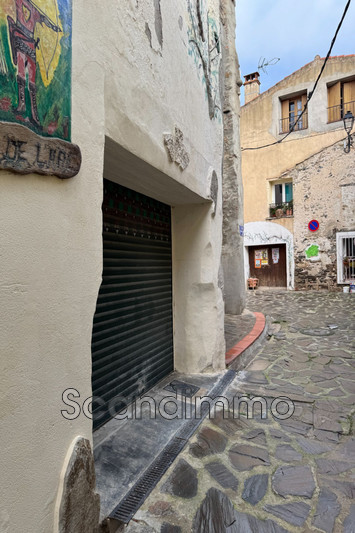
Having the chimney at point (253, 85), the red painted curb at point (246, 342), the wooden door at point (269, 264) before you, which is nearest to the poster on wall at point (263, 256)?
the wooden door at point (269, 264)

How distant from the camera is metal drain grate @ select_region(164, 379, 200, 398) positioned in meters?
3.42

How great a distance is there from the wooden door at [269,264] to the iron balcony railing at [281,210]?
1.44 m

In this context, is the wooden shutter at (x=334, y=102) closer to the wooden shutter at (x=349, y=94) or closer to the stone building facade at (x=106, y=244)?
the wooden shutter at (x=349, y=94)

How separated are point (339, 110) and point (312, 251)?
6.39 m

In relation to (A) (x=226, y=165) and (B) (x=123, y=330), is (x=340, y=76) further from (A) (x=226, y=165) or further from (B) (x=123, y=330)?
(B) (x=123, y=330)

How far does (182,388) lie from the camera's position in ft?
11.6

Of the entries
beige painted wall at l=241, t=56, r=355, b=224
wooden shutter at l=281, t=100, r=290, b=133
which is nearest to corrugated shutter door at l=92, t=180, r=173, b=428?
beige painted wall at l=241, t=56, r=355, b=224

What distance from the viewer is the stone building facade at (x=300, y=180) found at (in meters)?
12.9

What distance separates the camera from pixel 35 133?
51.6 inches

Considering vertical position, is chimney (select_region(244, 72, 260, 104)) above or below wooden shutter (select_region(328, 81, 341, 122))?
above

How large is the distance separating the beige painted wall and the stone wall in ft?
2.81

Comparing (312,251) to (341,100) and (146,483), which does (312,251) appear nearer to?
(341,100)

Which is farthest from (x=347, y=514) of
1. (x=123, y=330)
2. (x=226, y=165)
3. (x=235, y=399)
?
(x=226, y=165)

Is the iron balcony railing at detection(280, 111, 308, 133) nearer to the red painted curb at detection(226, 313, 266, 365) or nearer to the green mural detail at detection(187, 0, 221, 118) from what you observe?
the red painted curb at detection(226, 313, 266, 365)
